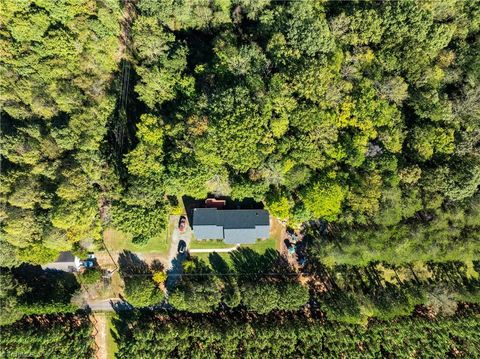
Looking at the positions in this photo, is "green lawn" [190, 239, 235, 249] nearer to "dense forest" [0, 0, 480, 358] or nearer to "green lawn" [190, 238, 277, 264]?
"green lawn" [190, 238, 277, 264]

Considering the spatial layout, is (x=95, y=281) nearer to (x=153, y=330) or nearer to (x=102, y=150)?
(x=153, y=330)

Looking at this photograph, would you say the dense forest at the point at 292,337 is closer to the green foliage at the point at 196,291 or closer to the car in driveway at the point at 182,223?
the green foliage at the point at 196,291

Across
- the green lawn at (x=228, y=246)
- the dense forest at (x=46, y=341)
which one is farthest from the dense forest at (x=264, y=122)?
the dense forest at (x=46, y=341)

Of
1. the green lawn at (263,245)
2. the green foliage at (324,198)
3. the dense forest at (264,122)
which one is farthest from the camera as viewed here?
the green lawn at (263,245)

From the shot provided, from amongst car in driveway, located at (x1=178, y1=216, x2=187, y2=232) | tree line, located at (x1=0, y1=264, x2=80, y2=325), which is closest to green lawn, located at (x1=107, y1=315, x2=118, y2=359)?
tree line, located at (x1=0, y1=264, x2=80, y2=325)

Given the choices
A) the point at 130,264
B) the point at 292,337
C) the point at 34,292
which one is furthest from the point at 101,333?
the point at 292,337

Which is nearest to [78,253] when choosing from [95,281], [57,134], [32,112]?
[95,281]
